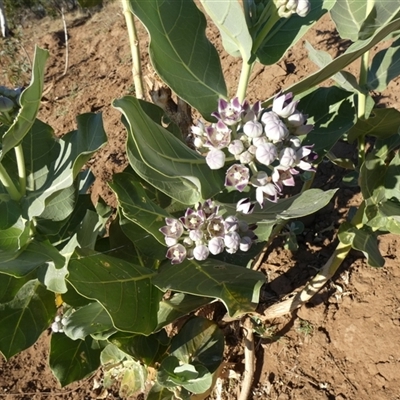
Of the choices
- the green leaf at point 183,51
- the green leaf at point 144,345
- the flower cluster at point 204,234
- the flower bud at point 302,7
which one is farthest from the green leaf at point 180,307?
the flower bud at point 302,7

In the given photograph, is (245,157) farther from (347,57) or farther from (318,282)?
(318,282)

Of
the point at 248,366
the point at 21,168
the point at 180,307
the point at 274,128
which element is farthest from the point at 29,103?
the point at 248,366

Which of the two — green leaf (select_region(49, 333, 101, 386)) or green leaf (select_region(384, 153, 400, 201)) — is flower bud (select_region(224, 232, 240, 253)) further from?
green leaf (select_region(49, 333, 101, 386))

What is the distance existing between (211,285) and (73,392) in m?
1.54

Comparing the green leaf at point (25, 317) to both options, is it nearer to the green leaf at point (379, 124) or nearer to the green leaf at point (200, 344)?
the green leaf at point (200, 344)

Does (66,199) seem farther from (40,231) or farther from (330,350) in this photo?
(330,350)

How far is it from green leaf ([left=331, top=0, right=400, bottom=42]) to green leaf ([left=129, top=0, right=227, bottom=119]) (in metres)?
0.52

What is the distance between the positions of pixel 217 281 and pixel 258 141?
2.16 feet

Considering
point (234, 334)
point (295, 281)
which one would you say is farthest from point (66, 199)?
point (295, 281)

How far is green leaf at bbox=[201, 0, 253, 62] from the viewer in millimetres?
1361

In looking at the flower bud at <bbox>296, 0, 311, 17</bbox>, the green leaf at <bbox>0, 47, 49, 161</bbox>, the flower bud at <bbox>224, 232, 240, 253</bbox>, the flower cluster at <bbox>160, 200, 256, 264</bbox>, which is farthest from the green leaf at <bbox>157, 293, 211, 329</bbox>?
the flower bud at <bbox>296, 0, 311, 17</bbox>

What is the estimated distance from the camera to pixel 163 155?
4.47 feet

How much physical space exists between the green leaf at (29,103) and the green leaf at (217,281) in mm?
701

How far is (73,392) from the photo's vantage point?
9.30ft
